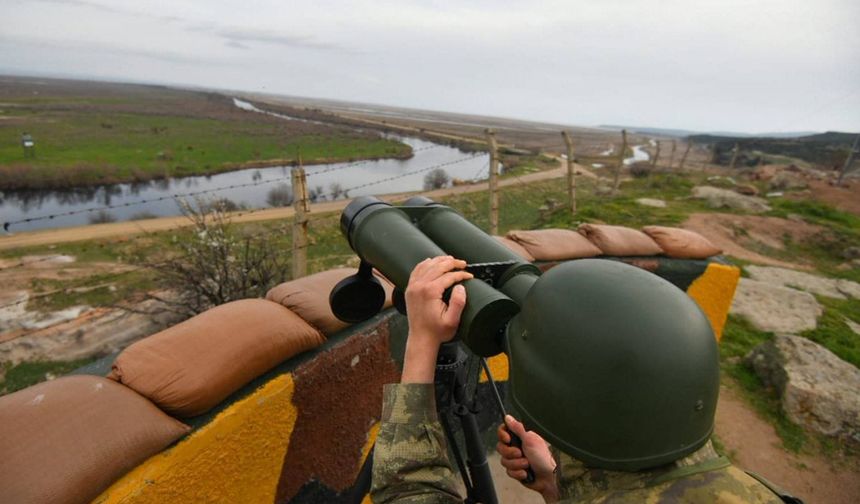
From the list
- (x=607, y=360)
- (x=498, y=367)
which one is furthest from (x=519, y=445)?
(x=498, y=367)

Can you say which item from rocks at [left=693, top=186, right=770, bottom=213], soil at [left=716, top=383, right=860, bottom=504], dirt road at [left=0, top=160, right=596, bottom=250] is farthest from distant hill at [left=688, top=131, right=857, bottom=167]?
soil at [left=716, top=383, right=860, bottom=504]

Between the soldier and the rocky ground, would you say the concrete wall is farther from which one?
the rocky ground

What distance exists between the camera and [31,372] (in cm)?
481

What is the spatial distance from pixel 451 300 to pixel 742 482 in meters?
0.63

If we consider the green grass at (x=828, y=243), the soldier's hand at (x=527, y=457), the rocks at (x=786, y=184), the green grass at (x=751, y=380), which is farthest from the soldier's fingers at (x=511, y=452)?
the rocks at (x=786, y=184)

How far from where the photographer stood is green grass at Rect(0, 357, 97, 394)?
4.56 metres

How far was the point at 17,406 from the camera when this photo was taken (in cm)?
126

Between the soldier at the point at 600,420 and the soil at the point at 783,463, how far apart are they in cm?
302

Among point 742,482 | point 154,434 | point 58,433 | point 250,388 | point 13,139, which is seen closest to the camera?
point 742,482

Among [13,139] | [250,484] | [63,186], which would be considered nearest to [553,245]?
[250,484]

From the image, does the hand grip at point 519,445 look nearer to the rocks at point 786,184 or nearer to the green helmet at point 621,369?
the green helmet at point 621,369

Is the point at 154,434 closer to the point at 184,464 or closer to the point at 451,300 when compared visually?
the point at 184,464

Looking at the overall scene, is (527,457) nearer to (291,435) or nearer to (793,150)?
(291,435)

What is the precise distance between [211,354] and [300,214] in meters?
2.40
